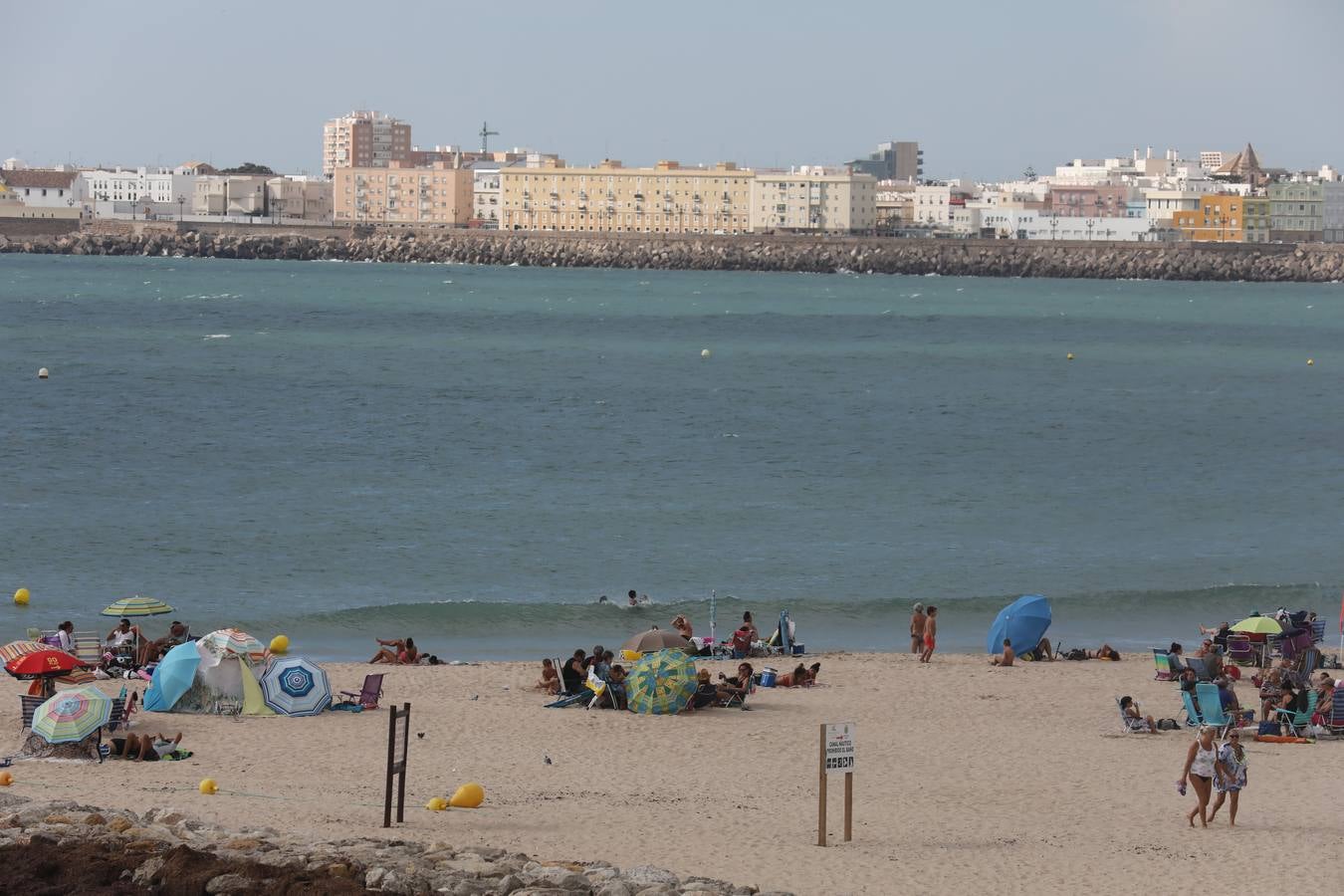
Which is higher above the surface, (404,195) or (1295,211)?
(404,195)

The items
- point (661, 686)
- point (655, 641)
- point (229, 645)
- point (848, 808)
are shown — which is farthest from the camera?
point (655, 641)

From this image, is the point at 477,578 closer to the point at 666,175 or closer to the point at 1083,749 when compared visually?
the point at 1083,749

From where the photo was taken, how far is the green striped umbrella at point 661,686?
593 inches

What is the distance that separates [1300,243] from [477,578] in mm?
135590

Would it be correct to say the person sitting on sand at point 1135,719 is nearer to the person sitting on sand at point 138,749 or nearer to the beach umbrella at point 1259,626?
the beach umbrella at point 1259,626

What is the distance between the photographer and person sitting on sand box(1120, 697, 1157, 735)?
14.8 meters

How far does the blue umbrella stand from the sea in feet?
14.2

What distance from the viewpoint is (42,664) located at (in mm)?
14586

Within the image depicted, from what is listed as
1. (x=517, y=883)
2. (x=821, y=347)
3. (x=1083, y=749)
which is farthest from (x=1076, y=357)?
(x=517, y=883)

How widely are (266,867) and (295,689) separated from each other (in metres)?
5.31

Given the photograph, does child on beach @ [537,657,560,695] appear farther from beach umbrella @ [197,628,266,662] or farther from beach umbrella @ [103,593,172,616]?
beach umbrella @ [103,593,172,616]

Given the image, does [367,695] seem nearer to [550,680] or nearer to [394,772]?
[550,680]

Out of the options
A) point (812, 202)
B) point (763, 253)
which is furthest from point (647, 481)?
point (812, 202)

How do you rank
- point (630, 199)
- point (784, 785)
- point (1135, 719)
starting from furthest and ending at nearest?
point (630, 199), point (1135, 719), point (784, 785)
